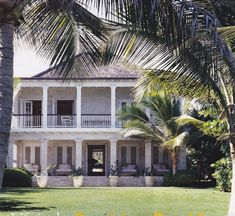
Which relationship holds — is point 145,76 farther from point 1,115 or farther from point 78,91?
point 78,91

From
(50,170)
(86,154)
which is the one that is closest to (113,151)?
(86,154)

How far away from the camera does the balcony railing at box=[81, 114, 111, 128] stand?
107 feet

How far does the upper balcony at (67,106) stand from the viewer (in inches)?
1291

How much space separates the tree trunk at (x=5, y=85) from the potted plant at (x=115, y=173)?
2305 centimetres

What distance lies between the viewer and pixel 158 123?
29.7m

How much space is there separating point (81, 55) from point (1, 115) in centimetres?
364

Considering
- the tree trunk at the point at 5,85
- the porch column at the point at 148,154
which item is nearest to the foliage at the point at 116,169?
the porch column at the point at 148,154

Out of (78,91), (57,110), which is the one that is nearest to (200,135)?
(78,91)

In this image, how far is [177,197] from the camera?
20.0 m

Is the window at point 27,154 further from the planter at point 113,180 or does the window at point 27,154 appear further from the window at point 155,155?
the window at point 155,155

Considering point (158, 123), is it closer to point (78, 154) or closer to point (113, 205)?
point (78, 154)

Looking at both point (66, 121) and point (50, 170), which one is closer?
point (50, 170)

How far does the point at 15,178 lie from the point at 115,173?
5.86 meters

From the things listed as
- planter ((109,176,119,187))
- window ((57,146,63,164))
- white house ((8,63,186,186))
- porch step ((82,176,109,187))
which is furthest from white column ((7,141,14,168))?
planter ((109,176,119,187))
